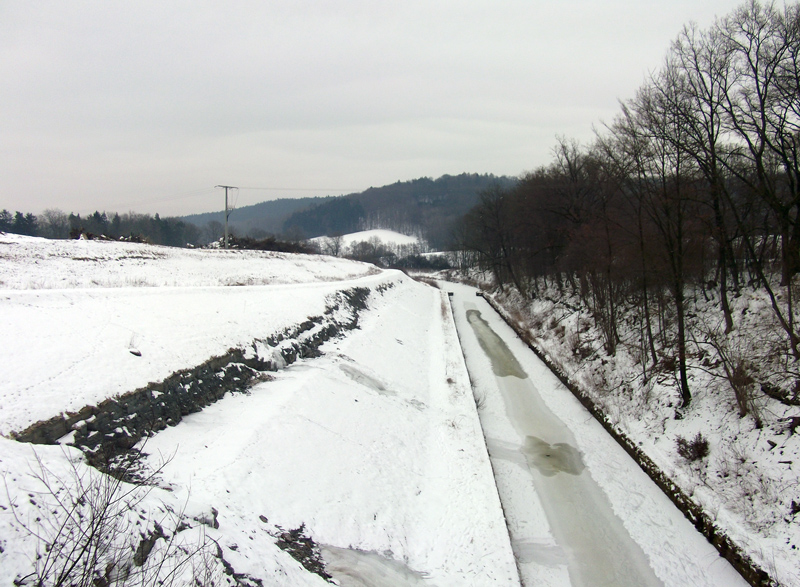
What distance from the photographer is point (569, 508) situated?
428 inches

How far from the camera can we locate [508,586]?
26.2 feet

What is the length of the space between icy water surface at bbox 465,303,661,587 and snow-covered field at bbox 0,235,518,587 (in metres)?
1.41

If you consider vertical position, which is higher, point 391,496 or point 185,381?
point 185,381

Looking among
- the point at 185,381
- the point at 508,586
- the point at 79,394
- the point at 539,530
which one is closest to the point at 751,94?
the point at 539,530

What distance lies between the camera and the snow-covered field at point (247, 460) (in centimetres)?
501

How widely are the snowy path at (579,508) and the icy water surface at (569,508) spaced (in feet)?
0.07

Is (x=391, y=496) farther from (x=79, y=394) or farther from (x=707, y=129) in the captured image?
(x=707, y=129)

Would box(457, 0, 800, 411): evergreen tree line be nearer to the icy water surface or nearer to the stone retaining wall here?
the icy water surface

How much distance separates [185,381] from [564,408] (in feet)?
45.1

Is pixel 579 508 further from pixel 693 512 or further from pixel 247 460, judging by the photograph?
pixel 247 460

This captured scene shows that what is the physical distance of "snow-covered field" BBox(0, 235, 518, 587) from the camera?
5008 millimetres

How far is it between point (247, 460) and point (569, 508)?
314 inches

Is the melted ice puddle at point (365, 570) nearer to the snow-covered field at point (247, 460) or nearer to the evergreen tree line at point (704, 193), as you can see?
the snow-covered field at point (247, 460)

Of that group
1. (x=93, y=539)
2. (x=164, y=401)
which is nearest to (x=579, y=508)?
(x=164, y=401)
